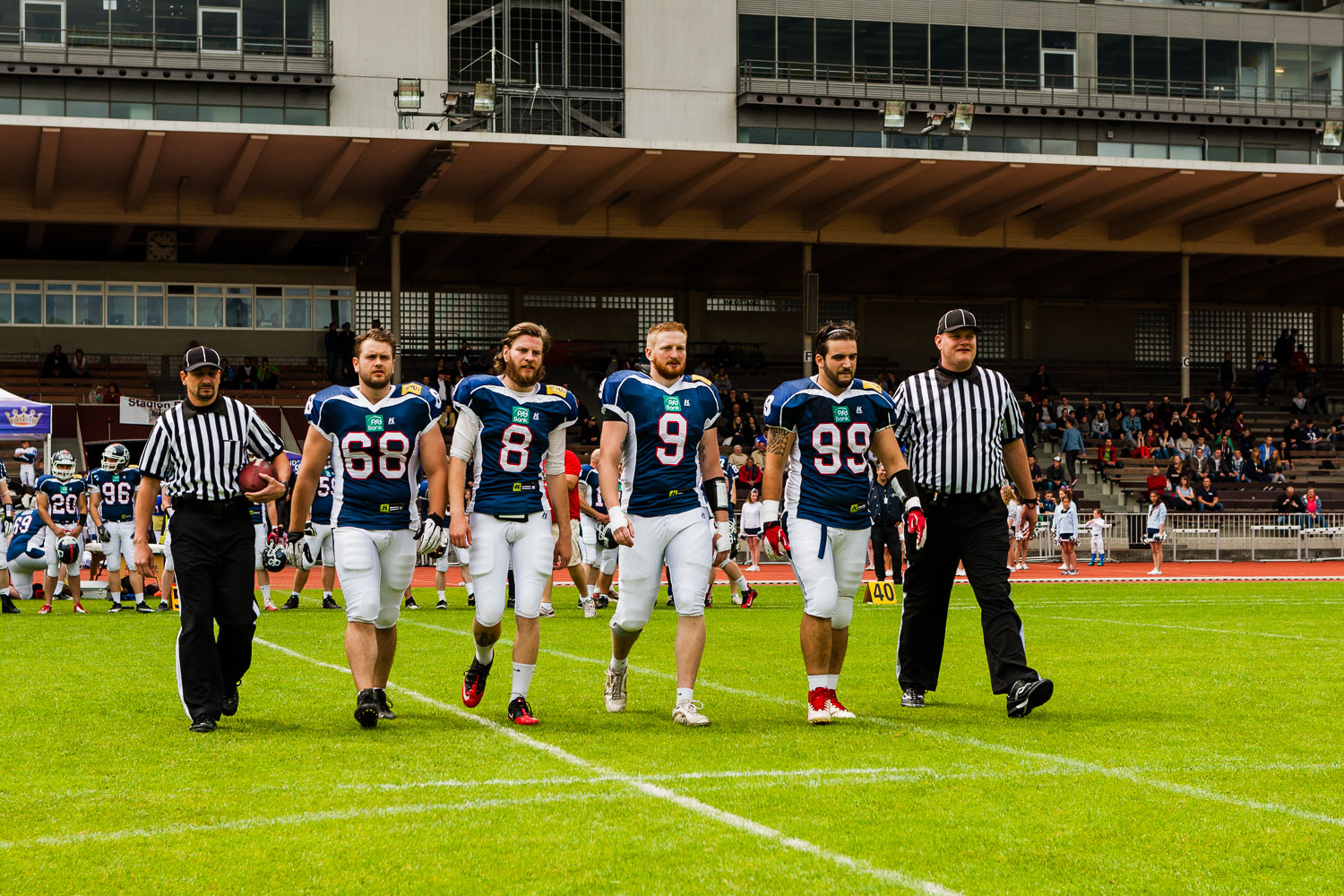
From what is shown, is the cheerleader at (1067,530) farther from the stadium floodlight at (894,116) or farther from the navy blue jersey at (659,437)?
the navy blue jersey at (659,437)

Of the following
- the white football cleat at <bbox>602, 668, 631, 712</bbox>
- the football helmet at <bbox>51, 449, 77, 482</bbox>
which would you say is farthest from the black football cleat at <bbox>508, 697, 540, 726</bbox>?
the football helmet at <bbox>51, 449, 77, 482</bbox>

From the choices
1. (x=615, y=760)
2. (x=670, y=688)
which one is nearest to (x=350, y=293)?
(x=670, y=688)

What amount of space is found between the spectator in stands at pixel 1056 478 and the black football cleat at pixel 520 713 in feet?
83.0

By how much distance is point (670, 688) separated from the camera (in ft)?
30.0

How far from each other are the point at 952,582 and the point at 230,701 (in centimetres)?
404

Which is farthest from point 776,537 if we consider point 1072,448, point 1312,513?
point 1072,448

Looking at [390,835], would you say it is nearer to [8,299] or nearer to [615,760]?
[615,760]

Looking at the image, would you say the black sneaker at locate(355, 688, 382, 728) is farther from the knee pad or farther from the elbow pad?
the knee pad

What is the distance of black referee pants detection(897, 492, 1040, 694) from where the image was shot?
7977 millimetres

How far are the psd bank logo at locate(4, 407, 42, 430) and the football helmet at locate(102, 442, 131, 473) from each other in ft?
24.3

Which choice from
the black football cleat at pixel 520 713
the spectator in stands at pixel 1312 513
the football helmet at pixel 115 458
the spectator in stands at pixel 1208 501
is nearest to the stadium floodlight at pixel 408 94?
the football helmet at pixel 115 458

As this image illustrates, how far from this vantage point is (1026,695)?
24.8 ft

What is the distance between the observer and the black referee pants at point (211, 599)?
7.61m

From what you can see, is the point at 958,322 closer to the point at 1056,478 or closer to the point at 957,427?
the point at 957,427
